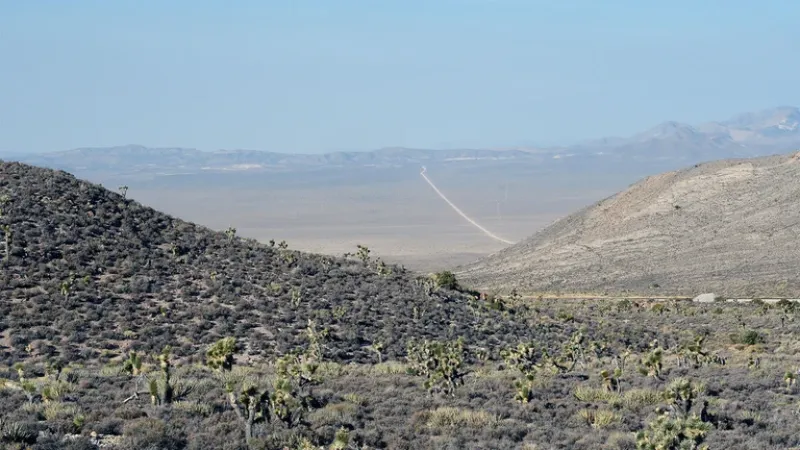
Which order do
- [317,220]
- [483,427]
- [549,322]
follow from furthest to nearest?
[317,220] < [549,322] < [483,427]

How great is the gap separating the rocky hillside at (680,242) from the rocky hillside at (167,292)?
31.7 m

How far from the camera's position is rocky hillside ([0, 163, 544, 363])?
115ft

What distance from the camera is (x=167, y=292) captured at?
40812 mm

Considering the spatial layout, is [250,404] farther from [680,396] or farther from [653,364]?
[653,364]

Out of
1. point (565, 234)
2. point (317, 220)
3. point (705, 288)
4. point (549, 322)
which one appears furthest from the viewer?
point (317, 220)

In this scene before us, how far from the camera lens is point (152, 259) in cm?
4466

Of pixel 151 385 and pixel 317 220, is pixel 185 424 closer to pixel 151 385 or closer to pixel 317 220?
pixel 151 385

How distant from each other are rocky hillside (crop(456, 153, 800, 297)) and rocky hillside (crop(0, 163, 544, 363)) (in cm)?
3173

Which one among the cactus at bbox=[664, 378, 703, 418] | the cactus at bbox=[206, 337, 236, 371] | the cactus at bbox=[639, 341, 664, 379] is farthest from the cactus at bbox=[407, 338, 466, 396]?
the cactus at bbox=[639, 341, 664, 379]

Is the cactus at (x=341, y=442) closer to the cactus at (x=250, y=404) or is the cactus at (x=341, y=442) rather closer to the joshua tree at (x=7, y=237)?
the cactus at (x=250, y=404)

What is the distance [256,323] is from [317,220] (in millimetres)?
161167

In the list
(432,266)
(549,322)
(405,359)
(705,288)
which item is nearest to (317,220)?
(432,266)

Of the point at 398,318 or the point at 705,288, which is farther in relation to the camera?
the point at 705,288

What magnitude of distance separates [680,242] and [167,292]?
221 feet
